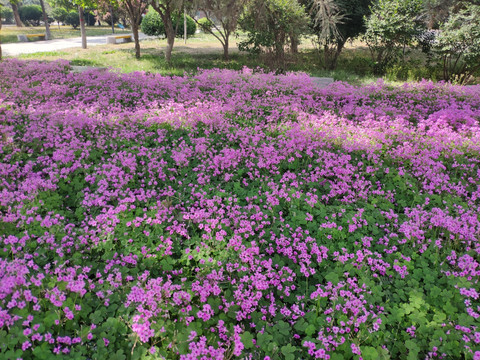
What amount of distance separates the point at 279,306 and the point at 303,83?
887 centimetres

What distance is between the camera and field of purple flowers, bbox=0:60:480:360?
2766 millimetres

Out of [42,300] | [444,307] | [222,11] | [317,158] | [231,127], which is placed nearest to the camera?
[42,300]

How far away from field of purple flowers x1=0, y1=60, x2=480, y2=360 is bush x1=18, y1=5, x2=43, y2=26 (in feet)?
179

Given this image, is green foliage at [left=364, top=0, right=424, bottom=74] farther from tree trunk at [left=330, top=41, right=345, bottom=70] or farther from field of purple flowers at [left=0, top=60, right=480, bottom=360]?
field of purple flowers at [left=0, top=60, right=480, bottom=360]

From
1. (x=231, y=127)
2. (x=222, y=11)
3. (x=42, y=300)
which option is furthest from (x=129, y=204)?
(x=222, y=11)

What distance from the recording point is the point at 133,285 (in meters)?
3.19

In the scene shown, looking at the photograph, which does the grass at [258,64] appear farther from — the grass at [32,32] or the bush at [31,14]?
the bush at [31,14]

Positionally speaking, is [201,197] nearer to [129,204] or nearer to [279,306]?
[129,204]

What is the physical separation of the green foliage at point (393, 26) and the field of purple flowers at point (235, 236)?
8946mm

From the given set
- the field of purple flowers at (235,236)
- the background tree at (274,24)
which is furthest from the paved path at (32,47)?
the field of purple flowers at (235,236)

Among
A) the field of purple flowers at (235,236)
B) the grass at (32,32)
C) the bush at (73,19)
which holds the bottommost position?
the field of purple flowers at (235,236)

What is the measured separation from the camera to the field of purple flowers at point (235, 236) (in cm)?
277

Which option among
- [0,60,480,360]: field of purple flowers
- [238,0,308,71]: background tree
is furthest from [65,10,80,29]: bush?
[0,60,480,360]: field of purple flowers

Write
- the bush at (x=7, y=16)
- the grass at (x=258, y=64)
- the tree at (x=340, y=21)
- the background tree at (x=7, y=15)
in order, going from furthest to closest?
the bush at (x=7, y=16), the background tree at (x=7, y=15), the tree at (x=340, y=21), the grass at (x=258, y=64)
